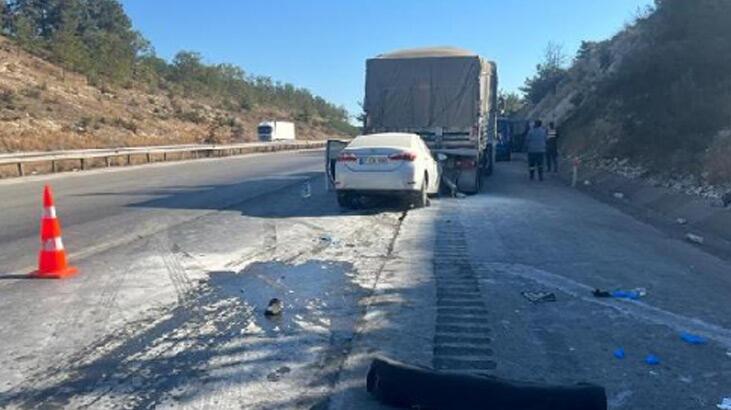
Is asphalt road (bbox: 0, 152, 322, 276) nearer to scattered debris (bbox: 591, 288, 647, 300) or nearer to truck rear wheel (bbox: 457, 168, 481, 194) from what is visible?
truck rear wheel (bbox: 457, 168, 481, 194)

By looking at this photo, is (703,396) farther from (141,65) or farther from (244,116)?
(244,116)

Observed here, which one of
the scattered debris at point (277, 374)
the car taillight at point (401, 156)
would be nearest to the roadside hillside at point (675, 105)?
the car taillight at point (401, 156)

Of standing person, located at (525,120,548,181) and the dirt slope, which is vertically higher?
the dirt slope

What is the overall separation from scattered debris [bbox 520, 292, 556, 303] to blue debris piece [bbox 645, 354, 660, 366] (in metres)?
1.54

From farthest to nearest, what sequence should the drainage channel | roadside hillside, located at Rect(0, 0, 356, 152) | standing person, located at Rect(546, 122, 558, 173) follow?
roadside hillside, located at Rect(0, 0, 356, 152), standing person, located at Rect(546, 122, 558, 173), the drainage channel

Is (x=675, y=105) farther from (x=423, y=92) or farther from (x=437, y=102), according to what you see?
(x=423, y=92)

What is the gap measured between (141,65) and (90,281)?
64.1 meters

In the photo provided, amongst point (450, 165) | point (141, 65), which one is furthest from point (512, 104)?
point (450, 165)

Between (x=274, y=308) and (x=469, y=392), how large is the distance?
2.55 m

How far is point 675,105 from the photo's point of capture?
1866cm

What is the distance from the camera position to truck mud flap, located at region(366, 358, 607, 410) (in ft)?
12.4

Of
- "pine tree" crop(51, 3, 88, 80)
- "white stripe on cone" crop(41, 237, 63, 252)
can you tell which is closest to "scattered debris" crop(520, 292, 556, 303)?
"white stripe on cone" crop(41, 237, 63, 252)

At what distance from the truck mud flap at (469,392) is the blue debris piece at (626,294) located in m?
2.92

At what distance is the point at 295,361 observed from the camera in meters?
4.73
